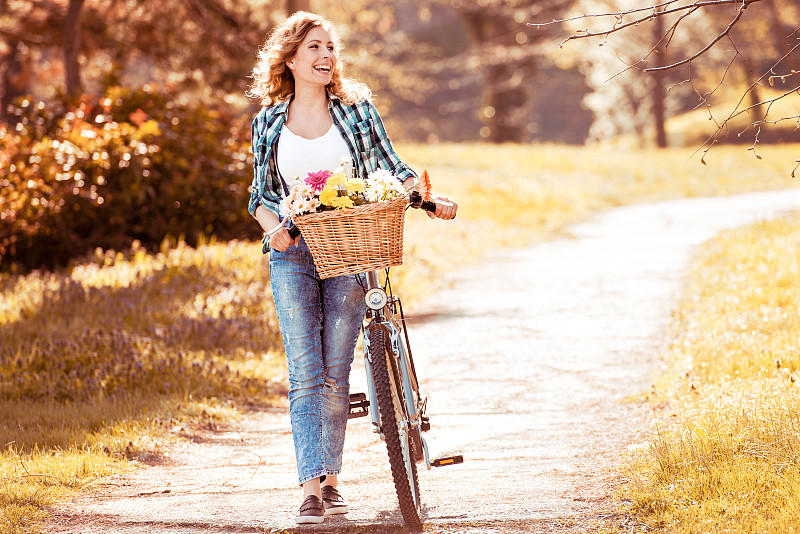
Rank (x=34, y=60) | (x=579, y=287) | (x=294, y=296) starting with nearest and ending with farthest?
(x=294, y=296), (x=579, y=287), (x=34, y=60)

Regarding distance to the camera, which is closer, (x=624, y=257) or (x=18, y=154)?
(x=18, y=154)

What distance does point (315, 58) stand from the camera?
446 centimetres

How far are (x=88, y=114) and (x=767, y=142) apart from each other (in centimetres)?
2730

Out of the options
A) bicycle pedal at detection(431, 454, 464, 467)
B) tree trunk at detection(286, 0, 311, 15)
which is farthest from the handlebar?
tree trunk at detection(286, 0, 311, 15)

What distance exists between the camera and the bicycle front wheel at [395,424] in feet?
13.9

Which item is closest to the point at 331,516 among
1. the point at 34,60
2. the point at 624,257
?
the point at 624,257

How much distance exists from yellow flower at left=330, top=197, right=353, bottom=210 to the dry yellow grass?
1.81m

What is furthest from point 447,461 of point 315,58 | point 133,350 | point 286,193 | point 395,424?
point 133,350

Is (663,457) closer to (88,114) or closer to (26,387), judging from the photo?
(26,387)

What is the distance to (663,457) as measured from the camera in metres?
4.71

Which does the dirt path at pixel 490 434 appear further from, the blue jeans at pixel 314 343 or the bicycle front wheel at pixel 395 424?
the blue jeans at pixel 314 343

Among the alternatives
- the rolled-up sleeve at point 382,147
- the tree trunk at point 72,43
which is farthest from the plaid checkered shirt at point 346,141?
the tree trunk at point 72,43

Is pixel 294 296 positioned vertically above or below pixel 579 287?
below

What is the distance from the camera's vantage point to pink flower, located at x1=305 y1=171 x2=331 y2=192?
160 inches
